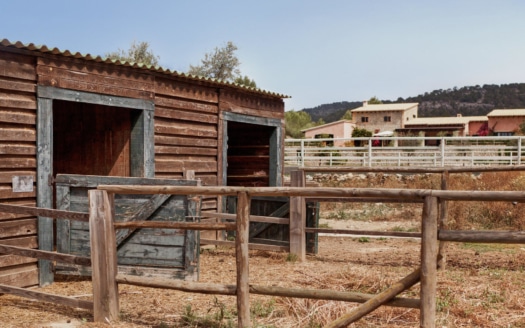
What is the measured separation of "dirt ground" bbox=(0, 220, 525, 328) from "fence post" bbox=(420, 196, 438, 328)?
3.13ft

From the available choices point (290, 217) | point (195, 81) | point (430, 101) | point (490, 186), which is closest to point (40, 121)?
point (195, 81)

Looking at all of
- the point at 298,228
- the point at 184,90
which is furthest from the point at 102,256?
the point at 184,90

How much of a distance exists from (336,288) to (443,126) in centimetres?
5220

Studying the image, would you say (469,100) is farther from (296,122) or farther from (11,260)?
(11,260)

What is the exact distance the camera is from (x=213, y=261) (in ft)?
31.3

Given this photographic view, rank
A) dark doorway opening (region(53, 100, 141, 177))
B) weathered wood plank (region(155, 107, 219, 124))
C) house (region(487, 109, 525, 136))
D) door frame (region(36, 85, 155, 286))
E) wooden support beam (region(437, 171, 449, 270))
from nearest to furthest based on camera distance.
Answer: door frame (region(36, 85, 155, 286)) → wooden support beam (region(437, 171, 449, 270)) → dark doorway opening (region(53, 100, 141, 177)) → weathered wood plank (region(155, 107, 219, 124)) → house (region(487, 109, 525, 136))

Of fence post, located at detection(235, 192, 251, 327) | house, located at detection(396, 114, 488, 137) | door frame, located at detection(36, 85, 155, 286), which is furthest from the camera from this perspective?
house, located at detection(396, 114, 488, 137)

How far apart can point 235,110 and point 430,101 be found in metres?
101

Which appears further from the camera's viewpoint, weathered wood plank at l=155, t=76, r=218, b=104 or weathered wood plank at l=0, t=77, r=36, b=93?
weathered wood plank at l=155, t=76, r=218, b=104

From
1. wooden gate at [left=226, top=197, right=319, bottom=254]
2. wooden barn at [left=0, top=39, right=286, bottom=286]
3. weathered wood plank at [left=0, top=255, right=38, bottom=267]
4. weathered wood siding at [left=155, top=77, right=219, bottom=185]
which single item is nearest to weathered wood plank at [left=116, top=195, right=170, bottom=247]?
wooden barn at [left=0, top=39, right=286, bottom=286]

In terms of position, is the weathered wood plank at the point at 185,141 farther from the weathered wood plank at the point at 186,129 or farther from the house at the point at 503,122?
the house at the point at 503,122

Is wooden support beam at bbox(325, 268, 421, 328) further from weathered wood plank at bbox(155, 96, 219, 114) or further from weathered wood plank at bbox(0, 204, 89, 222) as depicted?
weathered wood plank at bbox(155, 96, 219, 114)

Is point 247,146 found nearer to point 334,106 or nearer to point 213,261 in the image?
point 213,261

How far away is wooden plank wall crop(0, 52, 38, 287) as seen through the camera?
722 cm
